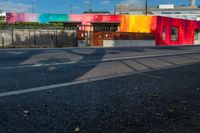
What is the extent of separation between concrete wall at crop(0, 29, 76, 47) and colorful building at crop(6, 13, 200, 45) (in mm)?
11332

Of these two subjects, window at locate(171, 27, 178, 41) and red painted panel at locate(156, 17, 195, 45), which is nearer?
red painted panel at locate(156, 17, 195, 45)

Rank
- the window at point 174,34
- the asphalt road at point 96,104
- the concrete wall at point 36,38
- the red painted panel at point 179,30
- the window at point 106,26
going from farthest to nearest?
the window at point 174,34 < the window at point 106,26 < the red painted panel at point 179,30 < the concrete wall at point 36,38 < the asphalt road at point 96,104

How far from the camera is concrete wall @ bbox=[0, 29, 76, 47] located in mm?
31922

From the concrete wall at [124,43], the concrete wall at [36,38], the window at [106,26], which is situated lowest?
the concrete wall at [124,43]

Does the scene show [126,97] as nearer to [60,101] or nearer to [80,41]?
[60,101]

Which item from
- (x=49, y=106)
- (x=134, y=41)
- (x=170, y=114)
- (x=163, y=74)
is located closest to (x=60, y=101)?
(x=49, y=106)

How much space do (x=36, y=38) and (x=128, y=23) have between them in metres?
21.6

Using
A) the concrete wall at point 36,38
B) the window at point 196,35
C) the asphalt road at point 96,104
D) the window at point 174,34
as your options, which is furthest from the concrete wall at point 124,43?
the asphalt road at point 96,104

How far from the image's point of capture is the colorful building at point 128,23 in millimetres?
50875

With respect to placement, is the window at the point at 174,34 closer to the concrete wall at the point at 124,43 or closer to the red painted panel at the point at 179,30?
the red painted panel at the point at 179,30

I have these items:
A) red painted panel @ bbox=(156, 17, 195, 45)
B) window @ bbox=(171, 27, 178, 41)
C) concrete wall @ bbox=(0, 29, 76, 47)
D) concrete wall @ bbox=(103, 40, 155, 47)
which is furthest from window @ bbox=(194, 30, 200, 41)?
concrete wall @ bbox=(0, 29, 76, 47)

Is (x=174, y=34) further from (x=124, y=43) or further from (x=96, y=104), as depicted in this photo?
(x=96, y=104)

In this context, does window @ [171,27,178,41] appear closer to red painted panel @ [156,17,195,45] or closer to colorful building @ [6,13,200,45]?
colorful building @ [6,13,200,45]

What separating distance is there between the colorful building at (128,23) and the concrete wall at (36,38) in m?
11.3
